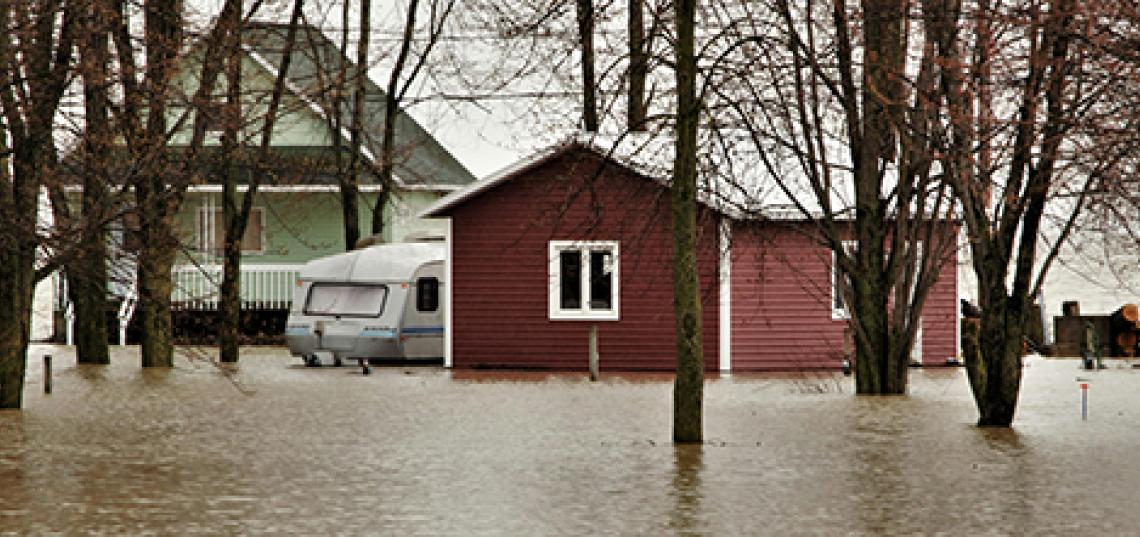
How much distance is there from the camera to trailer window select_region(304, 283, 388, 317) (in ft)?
135

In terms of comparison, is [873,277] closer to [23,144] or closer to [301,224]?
[23,144]

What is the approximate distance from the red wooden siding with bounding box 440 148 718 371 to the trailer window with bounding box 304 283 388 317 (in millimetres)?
2509

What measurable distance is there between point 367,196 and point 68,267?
2896cm

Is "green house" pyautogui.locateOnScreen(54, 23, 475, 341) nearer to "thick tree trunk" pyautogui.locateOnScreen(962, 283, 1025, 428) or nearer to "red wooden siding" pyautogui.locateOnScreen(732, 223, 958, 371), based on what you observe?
"red wooden siding" pyautogui.locateOnScreen(732, 223, 958, 371)

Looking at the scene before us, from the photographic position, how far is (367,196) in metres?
53.8

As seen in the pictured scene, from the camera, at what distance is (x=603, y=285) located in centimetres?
3850

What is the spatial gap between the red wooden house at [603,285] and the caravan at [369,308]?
2.14 meters

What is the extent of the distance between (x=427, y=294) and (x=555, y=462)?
2117 centimetres

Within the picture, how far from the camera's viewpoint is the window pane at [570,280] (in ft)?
127

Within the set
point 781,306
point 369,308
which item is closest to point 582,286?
point 781,306

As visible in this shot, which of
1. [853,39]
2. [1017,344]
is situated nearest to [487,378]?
[853,39]

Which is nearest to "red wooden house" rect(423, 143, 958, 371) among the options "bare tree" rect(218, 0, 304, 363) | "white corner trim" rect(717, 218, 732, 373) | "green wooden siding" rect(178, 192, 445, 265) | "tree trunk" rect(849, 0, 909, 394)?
"white corner trim" rect(717, 218, 732, 373)

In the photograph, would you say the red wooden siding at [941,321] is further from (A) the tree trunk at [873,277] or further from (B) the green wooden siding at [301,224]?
(B) the green wooden siding at [301,224]

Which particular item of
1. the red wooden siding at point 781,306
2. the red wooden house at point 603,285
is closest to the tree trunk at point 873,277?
the red wooden house at point 603,285
